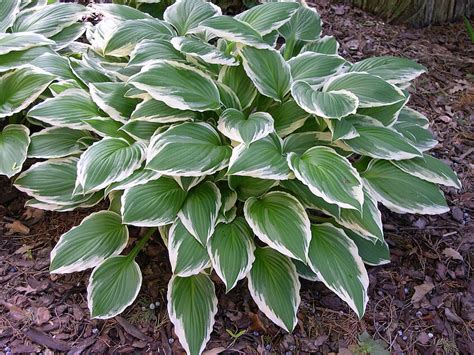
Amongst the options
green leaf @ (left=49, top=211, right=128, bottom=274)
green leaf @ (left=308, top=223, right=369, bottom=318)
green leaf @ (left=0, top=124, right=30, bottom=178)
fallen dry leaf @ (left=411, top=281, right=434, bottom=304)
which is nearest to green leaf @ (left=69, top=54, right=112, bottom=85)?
green leaf @ (left=0, top=124, right=30, bottom=178)

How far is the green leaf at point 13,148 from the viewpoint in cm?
220

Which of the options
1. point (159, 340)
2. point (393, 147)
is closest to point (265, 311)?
point (159, 340)

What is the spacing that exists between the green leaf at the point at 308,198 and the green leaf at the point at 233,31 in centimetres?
60

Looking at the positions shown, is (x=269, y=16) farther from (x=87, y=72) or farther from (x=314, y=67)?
(x=87, y=72)

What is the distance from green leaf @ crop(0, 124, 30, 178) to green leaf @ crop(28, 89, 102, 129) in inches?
6.2

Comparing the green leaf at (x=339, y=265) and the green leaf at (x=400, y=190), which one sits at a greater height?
the green leaf at (x=400, y=190)

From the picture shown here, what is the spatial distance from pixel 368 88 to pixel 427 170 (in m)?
0.45

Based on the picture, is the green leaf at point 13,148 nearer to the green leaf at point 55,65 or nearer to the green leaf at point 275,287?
the green leaf at point 55,65

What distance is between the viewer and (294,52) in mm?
2725

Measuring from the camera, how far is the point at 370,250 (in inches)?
86.7

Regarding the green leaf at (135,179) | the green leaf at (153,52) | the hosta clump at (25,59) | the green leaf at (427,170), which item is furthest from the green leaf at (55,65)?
the green leaf at (427,170)

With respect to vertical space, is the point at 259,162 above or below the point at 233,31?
below

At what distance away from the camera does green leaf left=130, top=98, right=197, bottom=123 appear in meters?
2.11

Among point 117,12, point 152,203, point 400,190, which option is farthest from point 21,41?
point 400,190
